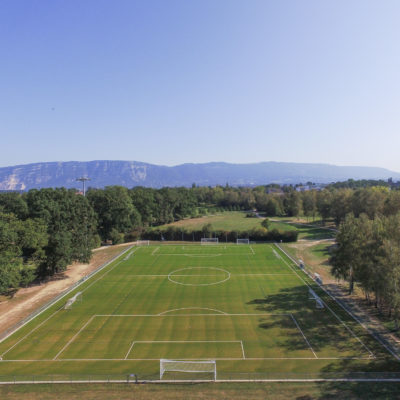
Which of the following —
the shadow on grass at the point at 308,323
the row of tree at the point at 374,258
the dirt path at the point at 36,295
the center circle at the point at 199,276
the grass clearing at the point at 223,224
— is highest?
the row of tree at the point at 374,258

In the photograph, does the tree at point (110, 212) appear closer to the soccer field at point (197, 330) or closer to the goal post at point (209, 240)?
the goal post at point (209, 240)

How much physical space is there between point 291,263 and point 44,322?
3950cm

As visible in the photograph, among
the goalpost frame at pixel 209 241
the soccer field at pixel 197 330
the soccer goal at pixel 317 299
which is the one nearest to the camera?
the soccer field at pixel 197 330

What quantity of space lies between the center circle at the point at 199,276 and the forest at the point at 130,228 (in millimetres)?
15788

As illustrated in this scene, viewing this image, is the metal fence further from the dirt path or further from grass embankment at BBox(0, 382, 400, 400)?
grass embankment at BBox(0, 382, 400, 400)

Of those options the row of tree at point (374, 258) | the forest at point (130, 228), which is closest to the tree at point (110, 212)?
the forest at point (130, 228)

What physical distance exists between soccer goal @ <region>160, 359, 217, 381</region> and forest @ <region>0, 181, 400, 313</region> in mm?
15984

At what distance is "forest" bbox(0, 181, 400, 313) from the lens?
111ft

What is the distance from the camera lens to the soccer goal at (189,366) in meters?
23.2

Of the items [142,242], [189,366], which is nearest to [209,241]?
[142,242]

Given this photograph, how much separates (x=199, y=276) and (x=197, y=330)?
18.5 m

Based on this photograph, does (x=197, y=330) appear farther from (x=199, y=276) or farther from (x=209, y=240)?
(x=209, y=240)

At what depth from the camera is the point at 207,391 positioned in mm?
21109

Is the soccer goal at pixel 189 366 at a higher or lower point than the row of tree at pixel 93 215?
lower
